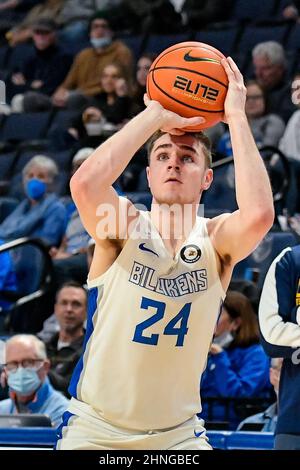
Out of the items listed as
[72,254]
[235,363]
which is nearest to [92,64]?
[72,254]

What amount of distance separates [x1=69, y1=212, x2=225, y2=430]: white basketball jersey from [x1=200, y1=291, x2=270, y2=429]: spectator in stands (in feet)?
9.06

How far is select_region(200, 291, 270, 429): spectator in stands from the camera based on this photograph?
274 inches

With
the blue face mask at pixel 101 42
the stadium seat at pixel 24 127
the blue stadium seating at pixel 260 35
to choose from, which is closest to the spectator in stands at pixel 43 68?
the blue face mask at pixel 101 42

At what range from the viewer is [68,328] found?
766 cm

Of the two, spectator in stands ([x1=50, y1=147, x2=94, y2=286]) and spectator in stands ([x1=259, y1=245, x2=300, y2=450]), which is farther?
spectator in stands ([x1=50, y1=147, x2=94, y2=286])

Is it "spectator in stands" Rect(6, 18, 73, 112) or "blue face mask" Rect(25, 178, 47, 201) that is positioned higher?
"spectator in stands" Rect(6, 18, 73, 112)

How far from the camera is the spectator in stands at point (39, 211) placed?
9141 millimetres

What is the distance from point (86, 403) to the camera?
4.09 m

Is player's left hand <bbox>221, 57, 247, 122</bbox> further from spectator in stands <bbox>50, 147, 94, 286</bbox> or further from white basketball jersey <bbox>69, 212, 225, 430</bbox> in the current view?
spectator in stands <bbox>50, 147, 94, 286</bbox>

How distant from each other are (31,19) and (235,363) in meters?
7.00

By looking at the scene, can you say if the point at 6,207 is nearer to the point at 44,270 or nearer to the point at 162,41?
the point at 44,270

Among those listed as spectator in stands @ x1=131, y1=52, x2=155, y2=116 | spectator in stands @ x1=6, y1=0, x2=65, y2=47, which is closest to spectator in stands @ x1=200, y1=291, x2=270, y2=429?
spectator in stands @ x1=131, y1=52, x2=155, y2=116

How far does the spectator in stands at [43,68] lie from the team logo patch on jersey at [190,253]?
8200 mm

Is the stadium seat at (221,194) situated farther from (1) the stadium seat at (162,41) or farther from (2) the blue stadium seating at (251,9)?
(2) the blue stadium seating at (251,9)
